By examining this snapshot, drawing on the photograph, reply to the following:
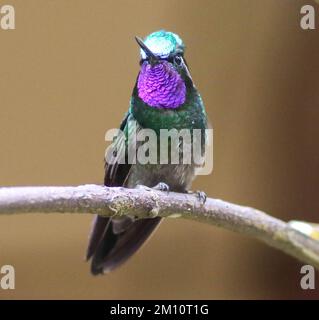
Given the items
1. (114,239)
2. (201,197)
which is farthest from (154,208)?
(114,239)

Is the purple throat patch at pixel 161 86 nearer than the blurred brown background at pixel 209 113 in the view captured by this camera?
Yes

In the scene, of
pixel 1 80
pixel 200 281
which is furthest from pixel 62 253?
pixel 1 80

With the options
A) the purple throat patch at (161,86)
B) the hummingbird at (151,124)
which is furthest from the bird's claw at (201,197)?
the purple throat patch at (161,86)

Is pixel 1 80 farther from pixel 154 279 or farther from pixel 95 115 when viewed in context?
pixel 154 279

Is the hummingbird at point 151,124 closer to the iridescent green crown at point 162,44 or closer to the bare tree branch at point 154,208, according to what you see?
the iridescent green crown at point 162,44

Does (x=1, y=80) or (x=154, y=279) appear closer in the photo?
(x=1, y=80)

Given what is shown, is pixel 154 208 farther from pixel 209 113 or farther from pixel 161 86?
pixel 209 113
